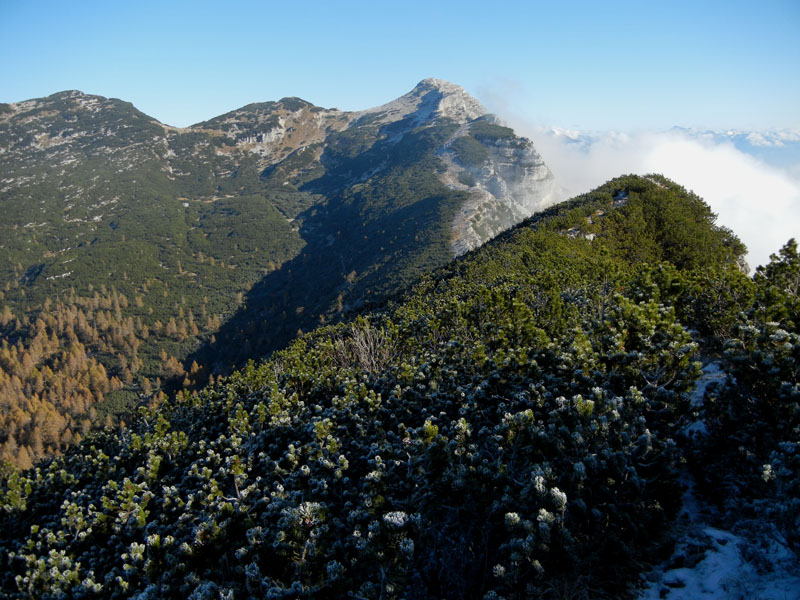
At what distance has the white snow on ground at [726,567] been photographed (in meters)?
8.23

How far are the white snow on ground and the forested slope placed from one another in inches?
21.2

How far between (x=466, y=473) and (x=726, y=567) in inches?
228

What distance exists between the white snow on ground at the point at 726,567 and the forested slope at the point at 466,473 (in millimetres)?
538

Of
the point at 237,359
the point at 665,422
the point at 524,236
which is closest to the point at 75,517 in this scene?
the point at 665,422

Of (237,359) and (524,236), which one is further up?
(524,236)

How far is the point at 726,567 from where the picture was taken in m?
8.96

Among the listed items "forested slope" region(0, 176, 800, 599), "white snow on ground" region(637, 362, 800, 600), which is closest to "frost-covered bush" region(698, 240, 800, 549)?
"forested slope" region(0, 176, 800, 599)

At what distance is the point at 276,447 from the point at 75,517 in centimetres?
848

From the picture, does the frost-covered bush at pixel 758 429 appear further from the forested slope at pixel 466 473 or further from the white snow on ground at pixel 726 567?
the white snow on ground at pixel 726 567

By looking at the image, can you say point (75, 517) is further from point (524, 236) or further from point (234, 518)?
point (524, 236)

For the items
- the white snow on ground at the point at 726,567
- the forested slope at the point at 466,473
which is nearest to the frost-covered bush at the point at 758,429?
the forested slope at the point at 466,473

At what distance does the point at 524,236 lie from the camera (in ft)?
189

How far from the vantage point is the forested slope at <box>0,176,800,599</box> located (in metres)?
9.99

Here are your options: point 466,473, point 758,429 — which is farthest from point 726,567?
point 466,473
